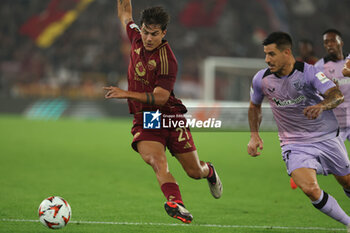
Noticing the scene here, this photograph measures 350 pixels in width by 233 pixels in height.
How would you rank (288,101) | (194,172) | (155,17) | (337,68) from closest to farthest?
(155,17) → (288,101) → (194,172) → (337,68)

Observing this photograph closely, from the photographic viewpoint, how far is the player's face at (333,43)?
738 centimetres

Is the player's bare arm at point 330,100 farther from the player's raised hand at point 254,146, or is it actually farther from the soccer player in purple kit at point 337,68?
the soccer player in purple kit at point 337,68

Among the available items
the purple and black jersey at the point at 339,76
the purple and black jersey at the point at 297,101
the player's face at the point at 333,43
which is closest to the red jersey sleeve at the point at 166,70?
the purple and black jersey at the point at 297,101

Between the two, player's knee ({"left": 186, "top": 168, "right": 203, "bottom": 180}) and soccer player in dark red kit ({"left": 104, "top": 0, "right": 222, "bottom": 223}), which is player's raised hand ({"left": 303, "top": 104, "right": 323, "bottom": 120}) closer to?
soccer player in dark red kit ({"left": 104, "top": 0, "right": 222, "bottom": 223})

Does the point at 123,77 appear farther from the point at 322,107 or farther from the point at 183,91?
the point at 322,107

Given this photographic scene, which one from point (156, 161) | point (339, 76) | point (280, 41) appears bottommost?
point (156, 161)

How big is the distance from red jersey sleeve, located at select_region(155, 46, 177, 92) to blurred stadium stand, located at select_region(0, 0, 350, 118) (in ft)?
64.1

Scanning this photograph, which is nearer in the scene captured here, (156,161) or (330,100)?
(330,100)

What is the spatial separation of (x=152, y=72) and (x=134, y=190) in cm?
315

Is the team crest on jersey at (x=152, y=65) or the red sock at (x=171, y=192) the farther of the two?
the team crest on jersey at (x=152, y=65)

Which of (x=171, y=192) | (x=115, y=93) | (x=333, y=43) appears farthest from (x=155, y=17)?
(x=333, y=43)

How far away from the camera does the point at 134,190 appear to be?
26.4 feet

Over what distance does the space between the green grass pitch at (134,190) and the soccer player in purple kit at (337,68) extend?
104cm

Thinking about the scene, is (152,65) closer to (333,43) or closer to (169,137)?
(169,137)
